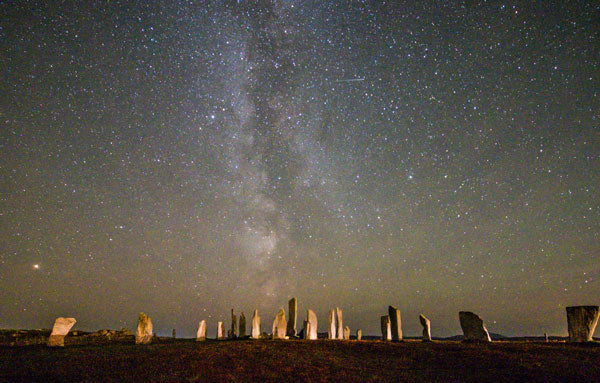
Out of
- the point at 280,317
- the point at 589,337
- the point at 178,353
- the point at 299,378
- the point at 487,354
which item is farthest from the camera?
the point at 280,317

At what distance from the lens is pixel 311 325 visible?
23.9m

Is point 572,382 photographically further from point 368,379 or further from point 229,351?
point 229,351

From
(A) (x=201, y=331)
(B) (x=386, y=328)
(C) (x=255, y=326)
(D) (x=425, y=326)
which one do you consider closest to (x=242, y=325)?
(A) (x=201, y=331)

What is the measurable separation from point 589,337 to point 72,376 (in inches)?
894

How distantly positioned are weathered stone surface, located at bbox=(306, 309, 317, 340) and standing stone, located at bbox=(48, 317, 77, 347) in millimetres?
15271

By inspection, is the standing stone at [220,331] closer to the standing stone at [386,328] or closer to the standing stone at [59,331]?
the standing stone at [59,331]

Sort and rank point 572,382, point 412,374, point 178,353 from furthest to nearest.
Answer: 1. point 178,353
2. point 412,374
3. point 572,382

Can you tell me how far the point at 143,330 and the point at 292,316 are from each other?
33.6 feet

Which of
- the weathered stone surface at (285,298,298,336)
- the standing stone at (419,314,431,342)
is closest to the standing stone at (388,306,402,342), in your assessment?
the standing stone at (419,314,431,342)

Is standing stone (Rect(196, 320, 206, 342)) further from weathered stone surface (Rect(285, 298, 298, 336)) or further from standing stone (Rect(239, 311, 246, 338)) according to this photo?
weathered stone surface (Rect(285, 298, 298, 336))

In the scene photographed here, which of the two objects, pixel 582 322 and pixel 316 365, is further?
pixel 582 322

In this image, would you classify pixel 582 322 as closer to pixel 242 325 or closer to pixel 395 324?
pixel 395 324

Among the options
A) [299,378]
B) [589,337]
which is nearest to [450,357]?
[299,378]

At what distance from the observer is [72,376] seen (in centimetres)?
1030
